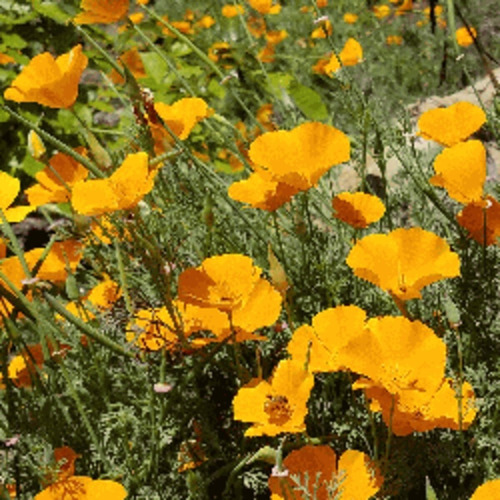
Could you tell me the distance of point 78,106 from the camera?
338cm

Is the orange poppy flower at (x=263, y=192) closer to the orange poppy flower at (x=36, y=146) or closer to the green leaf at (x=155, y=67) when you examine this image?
the orange poppy flower at (x=36, y=146)

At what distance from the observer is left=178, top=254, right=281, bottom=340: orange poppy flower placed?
114 centimetres

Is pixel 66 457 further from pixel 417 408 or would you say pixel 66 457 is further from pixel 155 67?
pixel 155 67

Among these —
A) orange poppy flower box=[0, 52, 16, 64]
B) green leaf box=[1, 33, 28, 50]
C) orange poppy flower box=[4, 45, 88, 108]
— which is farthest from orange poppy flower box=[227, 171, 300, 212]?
green leaf box=[1, 33, 28, 50]

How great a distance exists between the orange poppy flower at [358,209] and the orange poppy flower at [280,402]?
1.20 feet

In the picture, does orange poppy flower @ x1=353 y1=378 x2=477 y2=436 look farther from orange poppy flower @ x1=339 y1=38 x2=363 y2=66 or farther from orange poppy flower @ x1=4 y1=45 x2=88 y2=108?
orange poppy flower @ x1=339 y1=38 x2=363 y2=66

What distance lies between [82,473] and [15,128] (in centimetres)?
254

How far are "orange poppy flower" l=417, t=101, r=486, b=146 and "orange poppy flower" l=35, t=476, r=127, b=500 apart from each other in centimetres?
93

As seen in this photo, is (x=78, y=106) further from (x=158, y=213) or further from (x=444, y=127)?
(x=444, y=127)

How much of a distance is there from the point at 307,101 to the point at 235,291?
6.75ft

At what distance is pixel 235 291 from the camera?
3.95ft

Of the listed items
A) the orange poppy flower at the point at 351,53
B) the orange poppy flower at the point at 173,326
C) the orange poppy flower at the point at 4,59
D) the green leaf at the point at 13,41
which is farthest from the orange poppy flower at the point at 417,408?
the green leaf at the point at 13,41

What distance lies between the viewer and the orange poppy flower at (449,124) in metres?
1.41

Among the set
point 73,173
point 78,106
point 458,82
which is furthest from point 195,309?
point 458,82
